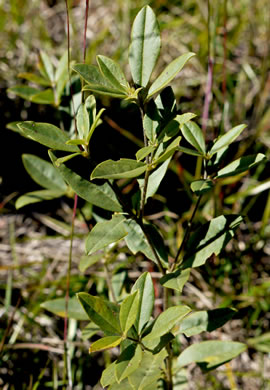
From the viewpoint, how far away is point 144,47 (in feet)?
3.48

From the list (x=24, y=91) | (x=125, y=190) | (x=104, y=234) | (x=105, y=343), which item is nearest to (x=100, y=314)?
(x=105, y=343)

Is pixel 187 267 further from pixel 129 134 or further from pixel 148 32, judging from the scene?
pixel 129 134

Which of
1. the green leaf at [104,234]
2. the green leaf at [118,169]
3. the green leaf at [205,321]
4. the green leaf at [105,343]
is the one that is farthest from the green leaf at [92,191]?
the green leaf at [205,321]

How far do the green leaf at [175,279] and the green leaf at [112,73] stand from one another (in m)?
0.44

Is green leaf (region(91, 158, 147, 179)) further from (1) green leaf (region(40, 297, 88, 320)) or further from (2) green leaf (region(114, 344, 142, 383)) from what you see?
(1) green leaf (region(40, 297, 88, 320))

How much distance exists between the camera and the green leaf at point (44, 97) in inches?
55.1

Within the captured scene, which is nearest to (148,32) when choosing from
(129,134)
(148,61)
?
(148,61)

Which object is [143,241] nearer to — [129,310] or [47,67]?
[129,310]

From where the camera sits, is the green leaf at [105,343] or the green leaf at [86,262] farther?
the green leaf at [86,262]

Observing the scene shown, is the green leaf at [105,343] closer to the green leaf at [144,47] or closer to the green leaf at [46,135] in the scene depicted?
the green leaf at [46,135]

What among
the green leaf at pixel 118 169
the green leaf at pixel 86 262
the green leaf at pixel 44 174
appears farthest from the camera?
the green leaf at pixel 44 174

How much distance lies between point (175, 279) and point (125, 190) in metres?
1.00

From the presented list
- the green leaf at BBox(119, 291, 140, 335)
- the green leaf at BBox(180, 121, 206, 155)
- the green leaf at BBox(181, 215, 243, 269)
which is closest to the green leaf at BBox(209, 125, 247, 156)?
the green leaf at BBox(180, 121, 206, 155)

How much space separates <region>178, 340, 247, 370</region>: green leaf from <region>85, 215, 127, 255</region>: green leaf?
52 cm
